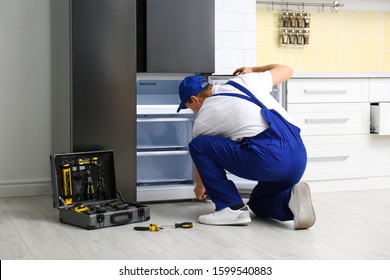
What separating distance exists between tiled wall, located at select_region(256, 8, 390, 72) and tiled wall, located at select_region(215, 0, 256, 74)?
26.2 inches

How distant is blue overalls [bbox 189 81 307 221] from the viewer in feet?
11.5

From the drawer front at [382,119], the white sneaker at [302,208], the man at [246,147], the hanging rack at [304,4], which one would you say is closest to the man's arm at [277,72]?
the man at [246,147]

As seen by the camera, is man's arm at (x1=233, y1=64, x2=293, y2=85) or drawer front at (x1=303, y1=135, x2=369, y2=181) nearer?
man's arm at (x1=233, y1=64, x2=293, y2=85)

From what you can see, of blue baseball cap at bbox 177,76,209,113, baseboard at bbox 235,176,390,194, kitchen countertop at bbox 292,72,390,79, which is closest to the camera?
blue baseball cap at bbox 177,76,209,113

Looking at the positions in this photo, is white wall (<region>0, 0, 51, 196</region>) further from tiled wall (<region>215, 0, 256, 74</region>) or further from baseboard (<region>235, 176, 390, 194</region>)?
baseboard (<region>235, 176, 390, 194</region>)

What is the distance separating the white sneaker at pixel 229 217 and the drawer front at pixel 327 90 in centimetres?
135

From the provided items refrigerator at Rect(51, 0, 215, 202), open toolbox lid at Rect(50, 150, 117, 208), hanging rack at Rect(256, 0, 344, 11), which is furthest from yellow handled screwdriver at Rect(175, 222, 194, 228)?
hanging rack at Rect(256, 0, 344, 11)

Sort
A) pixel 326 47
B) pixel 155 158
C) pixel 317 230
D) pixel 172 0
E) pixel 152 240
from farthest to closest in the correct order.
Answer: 1. pixel 326 47
2. pixel 155 158
3. pixel 172 0
4. pixel 317 230
5. pixel 152 240

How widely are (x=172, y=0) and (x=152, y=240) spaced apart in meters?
1.72

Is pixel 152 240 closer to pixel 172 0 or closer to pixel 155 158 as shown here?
pixel 155 158

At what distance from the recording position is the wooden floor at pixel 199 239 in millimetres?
2977

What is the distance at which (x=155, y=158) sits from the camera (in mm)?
4645

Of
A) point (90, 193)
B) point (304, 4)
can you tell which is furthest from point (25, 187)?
point (304, 4)

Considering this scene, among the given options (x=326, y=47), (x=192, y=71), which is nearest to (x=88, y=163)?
(x=192, y=71)
